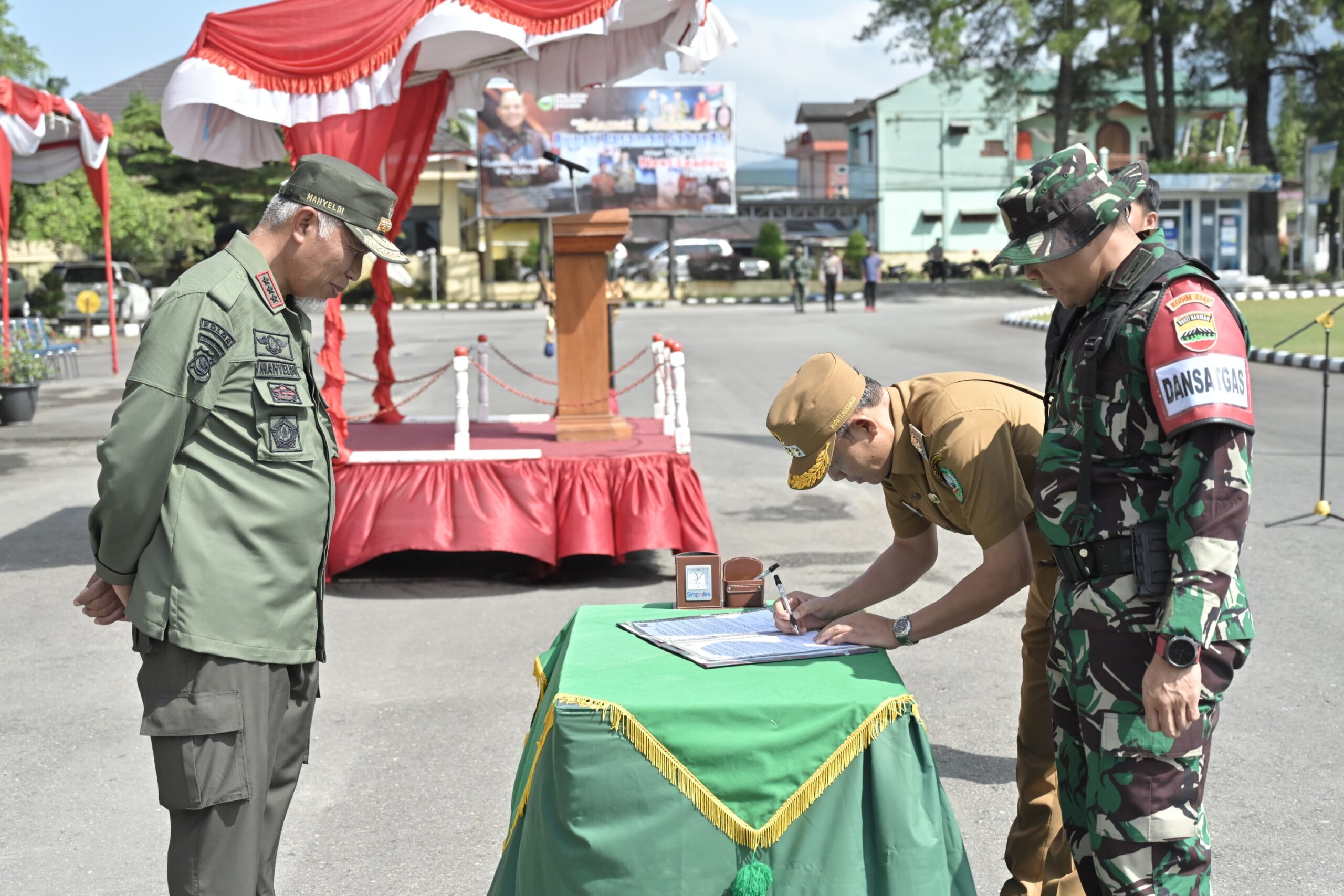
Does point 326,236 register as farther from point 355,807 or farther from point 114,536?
point 355,807

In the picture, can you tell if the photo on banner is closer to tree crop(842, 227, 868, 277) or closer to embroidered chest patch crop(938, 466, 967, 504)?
tree crop(842, 227, 868, 277)

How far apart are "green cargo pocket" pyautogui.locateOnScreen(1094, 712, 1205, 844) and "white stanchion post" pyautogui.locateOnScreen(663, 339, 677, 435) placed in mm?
5390

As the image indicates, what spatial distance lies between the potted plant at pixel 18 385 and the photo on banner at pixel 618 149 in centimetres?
2461

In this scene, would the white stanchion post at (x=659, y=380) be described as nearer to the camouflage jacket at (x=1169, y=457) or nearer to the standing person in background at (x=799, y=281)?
the camouflage jacket at (x=1169, y=457)

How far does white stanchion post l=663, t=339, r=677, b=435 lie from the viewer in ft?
26.6

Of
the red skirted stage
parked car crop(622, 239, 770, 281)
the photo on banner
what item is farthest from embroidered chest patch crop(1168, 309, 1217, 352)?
parked car crop(622, 239, 770, 281)

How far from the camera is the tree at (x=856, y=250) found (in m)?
45.0

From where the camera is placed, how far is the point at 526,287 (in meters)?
42.8

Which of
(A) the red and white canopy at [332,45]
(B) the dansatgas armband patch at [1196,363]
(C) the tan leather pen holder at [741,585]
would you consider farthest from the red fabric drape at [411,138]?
(B) the dansatgas armband patch at [1196,363]

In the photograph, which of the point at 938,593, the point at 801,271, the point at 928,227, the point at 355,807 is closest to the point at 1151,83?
the point at 801,271

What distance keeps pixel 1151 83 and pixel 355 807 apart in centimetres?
3833

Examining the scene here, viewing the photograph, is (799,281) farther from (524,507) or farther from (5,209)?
(524,507)

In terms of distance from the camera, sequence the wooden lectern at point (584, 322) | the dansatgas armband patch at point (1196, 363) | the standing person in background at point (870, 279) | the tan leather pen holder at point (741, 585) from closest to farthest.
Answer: the dansatgas armband patch at point (1196, 363)
the tan leather pen holder at point (741, 585)
the wooden lectern at point (584, 322)
the standing person in background at point (870, 279)

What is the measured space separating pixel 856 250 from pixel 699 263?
19.5 ft
